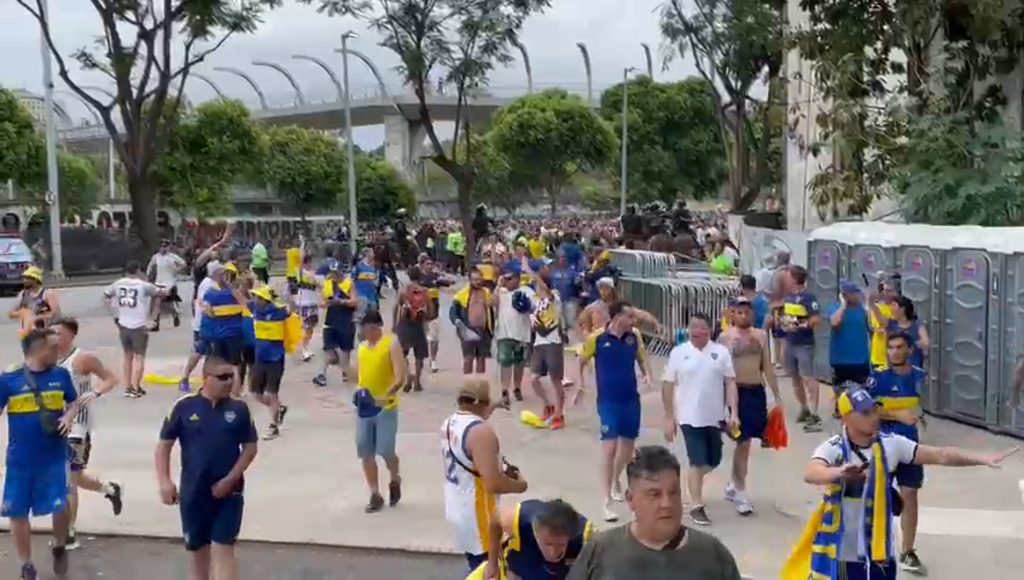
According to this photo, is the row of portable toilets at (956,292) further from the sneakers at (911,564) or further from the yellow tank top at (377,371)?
the yellow tank top at (377,371)

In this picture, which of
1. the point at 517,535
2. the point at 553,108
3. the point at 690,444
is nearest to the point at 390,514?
the point at 690,444

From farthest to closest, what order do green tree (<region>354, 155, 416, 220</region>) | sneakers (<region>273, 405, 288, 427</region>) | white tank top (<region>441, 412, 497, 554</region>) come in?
green tree (<region>354, 155, 416, 220</region>)
sneakers (<region>273, 405, 288, 427</region>)
white tank top (<region>441, 412, 497, 554</region>)

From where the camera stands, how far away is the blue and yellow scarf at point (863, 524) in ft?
18.1

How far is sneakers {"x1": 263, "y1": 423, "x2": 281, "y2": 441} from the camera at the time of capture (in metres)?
12.0

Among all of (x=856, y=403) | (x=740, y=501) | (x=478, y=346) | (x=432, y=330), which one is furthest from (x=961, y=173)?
(x=856, y=403)

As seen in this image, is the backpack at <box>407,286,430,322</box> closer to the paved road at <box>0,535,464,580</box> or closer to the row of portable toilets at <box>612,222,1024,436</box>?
the row of portable toilets at <box>612,222,1024,436</box>

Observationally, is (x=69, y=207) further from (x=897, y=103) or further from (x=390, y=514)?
(x=390, y=514)

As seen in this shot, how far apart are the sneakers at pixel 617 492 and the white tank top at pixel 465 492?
318cm

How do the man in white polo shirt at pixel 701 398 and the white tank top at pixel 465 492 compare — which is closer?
the white tank top at pixel 465 492

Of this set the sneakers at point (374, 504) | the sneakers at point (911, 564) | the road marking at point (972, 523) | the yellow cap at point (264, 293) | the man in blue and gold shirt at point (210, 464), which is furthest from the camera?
the yellow cap at point (264, 293)

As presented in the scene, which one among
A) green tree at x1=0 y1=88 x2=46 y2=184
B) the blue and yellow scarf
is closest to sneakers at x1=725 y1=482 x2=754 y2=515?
the blue and yellow scarf

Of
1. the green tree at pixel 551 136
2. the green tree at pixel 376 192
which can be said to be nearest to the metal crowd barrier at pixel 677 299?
the green tree at pixel 551 136

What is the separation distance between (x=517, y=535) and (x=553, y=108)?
52.4 meters

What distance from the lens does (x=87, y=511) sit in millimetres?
9383
